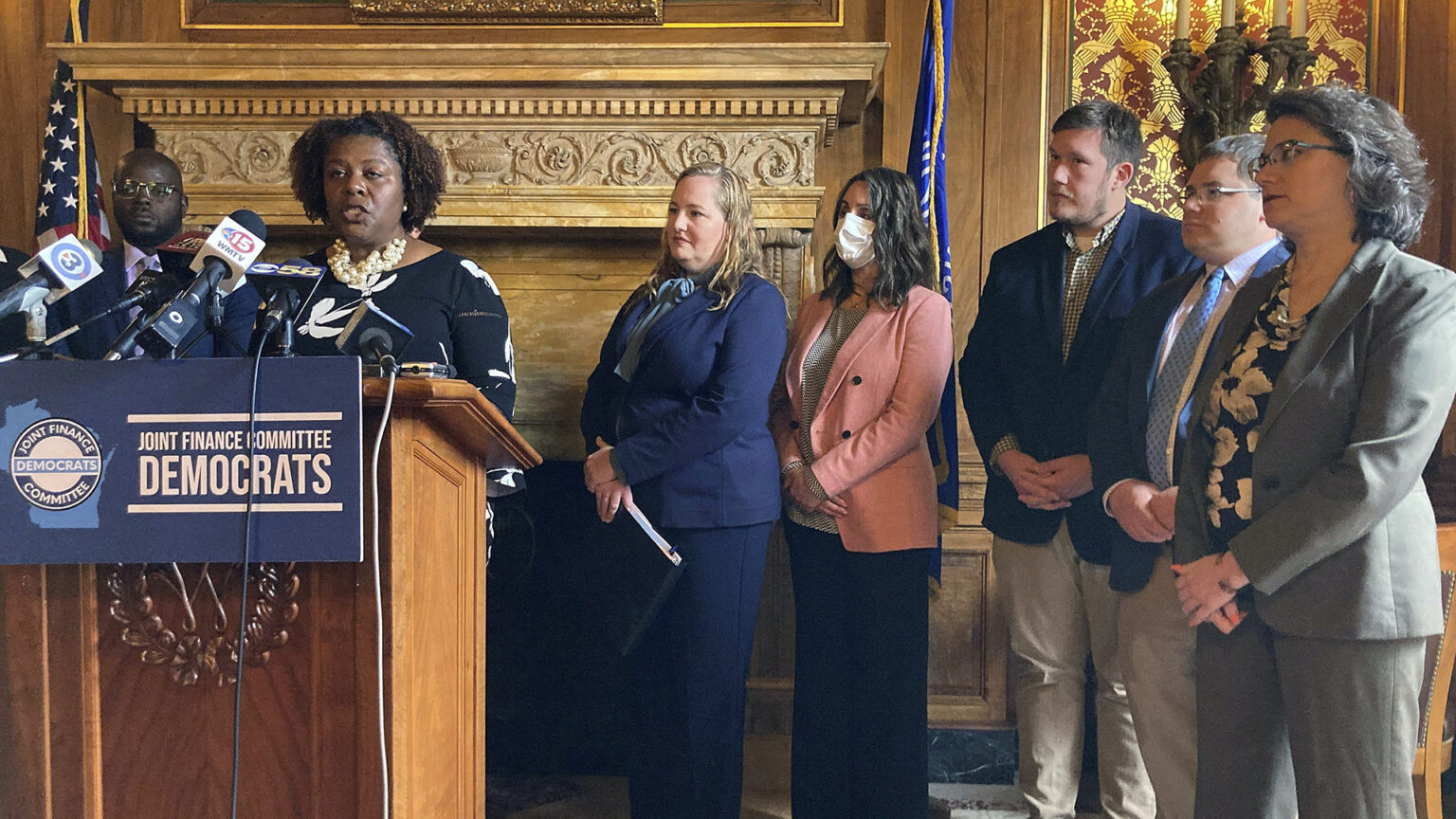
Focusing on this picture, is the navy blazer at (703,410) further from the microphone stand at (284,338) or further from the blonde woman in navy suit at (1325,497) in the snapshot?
the microphone stand at (284,338)

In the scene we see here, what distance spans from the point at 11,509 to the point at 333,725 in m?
0.42

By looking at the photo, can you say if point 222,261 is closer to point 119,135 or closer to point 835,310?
point 835,310

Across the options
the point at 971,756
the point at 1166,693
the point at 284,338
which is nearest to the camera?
the point at 284,338

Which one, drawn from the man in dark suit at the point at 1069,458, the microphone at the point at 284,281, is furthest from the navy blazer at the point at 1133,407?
Answer: the microphone at the point at 284,281

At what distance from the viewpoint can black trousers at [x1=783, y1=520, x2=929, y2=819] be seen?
2.51 meters

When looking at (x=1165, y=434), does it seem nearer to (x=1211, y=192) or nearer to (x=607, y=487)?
(x=1211, y=192)

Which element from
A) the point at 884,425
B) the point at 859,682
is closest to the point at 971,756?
the point at 859,682

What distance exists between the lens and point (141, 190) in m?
2.67

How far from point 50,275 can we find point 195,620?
0.43 meters

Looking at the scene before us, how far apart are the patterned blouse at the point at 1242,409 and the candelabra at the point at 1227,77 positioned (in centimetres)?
141

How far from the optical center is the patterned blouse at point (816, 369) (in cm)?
264

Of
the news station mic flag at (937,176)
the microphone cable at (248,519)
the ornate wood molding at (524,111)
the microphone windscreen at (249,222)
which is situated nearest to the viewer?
Result: the microphone cable at (248,519)

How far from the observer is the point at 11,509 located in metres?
1.22

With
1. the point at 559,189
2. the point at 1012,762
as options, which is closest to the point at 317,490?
the point at 559,189
